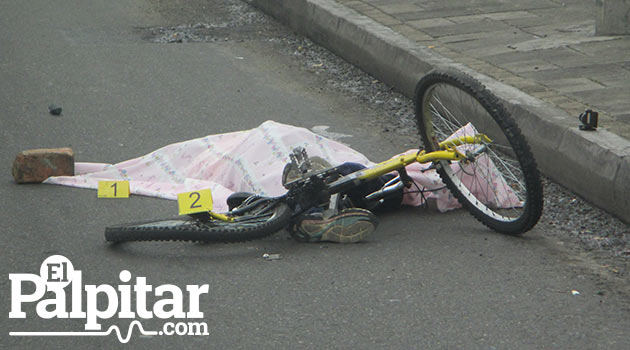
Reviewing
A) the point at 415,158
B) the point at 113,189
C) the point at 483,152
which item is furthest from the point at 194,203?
the point at 483,152

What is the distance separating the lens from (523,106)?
5.55 metres

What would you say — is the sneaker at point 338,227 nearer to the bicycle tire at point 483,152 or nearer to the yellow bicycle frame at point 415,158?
the yellow bicycle frame at point 415,158

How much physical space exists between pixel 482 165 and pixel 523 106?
43.1 inches

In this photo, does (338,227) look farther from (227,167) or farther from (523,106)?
(523,106)

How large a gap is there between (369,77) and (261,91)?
968 mm

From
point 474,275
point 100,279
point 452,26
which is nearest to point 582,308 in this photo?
point 474,275

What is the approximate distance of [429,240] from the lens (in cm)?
433

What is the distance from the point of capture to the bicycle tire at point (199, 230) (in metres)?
4.17

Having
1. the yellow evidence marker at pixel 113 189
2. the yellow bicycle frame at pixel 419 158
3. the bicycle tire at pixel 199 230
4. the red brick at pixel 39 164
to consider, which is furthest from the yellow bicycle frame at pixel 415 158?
the red brick at pixel 39 164

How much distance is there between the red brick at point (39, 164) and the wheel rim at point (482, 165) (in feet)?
6.71

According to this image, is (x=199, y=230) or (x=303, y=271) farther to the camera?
(x=199, y=230)

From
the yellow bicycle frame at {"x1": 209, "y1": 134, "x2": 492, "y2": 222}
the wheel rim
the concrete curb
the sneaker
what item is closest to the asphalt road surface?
the sneaker

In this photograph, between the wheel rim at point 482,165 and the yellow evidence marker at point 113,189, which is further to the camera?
the yellow evidence marker at point 113,189

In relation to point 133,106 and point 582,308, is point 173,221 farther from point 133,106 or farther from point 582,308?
point 133,106
